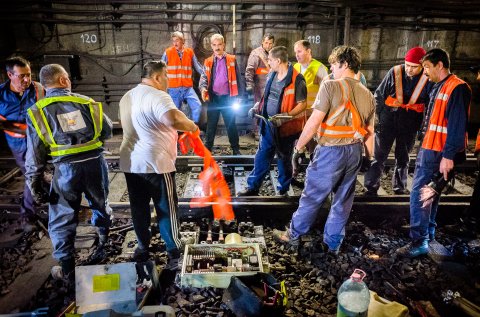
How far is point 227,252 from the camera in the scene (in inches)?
159

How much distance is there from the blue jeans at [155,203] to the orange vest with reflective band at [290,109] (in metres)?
2.09

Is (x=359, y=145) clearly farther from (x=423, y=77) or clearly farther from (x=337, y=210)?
(x=423, y=77)

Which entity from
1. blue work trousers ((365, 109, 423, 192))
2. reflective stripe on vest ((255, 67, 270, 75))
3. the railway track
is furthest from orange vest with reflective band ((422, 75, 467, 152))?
reflective stripe on vest ((255, 67, 270, 75))

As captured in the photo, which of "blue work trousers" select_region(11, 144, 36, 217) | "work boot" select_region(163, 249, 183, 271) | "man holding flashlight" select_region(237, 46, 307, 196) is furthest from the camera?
"man holding flashlight" select_region(237, 46, 307, 196)

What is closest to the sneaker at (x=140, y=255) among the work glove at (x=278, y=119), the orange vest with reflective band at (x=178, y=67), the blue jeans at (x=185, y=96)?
the work glove at (x=278, y=119)

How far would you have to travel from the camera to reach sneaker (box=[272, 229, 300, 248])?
4523mm

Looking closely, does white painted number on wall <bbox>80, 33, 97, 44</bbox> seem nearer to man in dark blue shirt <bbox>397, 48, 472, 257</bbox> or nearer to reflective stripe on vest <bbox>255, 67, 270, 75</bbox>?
reflective stripe on vest <bbox>255, 67, 270, 75</bbox>

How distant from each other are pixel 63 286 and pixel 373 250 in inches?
157

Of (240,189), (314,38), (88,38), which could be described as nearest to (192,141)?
(240,189)

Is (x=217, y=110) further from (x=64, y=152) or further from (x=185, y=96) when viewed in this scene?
(x=64, y=152)

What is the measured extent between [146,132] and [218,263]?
1.76m

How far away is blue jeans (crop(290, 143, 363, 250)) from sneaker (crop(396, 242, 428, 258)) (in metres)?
0.87

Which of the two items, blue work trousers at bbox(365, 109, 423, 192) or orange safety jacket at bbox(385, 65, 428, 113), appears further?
blue work trousers at bbox(365, 109, 423, 192)

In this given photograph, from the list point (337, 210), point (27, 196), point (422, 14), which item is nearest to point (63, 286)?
point (27, 196)
